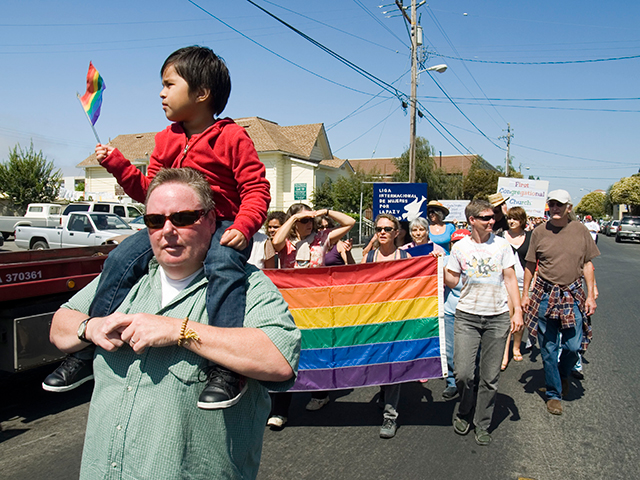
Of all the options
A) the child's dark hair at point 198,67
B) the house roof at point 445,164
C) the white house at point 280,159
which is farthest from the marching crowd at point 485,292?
the house roof at point 445,164

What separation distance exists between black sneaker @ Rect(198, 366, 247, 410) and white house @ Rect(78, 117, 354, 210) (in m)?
28.9

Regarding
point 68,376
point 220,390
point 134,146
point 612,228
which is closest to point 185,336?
point 220,390

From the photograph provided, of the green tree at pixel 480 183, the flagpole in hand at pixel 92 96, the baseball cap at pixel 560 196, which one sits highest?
the green tree at pixel 480 183

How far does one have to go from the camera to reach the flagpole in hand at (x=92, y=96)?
264cm

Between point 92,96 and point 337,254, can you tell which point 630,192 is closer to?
point 337,254

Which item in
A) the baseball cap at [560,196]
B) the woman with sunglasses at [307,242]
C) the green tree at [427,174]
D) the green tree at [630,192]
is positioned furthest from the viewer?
the green tree at [630,192]

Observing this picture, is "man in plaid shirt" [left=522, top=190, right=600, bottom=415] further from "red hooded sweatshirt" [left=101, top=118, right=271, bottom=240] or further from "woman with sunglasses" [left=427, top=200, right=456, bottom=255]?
"red hooded sweatshirt" [left=101, top=118, right=271, bottom=240]

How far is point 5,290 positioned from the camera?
180 inches

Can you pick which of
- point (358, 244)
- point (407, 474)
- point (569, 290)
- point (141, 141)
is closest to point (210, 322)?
point (407, 474)

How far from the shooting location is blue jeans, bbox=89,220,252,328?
1.77 meters

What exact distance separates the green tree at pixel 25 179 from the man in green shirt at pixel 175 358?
157ft

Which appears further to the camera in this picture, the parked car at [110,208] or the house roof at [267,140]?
the house roof at [267,140]

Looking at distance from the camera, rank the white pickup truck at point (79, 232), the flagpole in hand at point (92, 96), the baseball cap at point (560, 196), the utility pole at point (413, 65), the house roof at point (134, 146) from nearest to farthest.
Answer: the flagpole in hand at point (92, 96), the baseball cap at point (560, 196), the white pickup truck at point (79, 232), the utility pole at point (413, 65), the house roof at point (134, 146)

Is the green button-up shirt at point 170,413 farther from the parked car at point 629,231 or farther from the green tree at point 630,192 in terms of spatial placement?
the green tree at point 630,192
